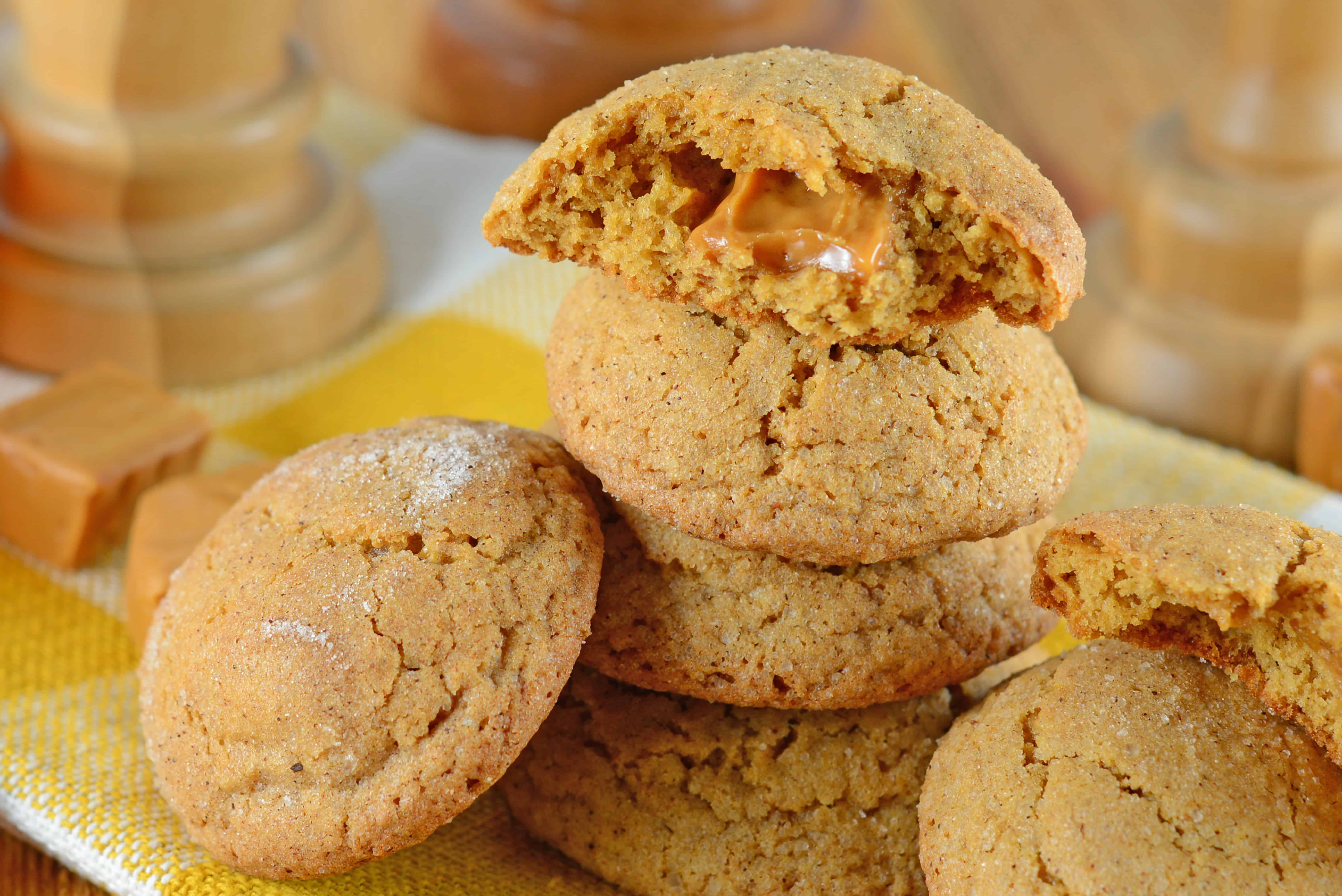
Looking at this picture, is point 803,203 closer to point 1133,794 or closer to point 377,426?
point 1133,794

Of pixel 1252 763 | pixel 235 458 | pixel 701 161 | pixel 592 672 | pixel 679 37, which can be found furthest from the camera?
pixel 679 37

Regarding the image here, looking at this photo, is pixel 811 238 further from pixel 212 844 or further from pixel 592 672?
pixel 212 844

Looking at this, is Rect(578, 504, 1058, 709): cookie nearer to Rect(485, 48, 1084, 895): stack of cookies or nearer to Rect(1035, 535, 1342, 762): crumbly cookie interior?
Rect(485, 48, 1084, 895): stack of cookies

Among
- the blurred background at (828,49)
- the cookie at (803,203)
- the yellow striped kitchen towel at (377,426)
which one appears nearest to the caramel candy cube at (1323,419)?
the yellow striped kitchen towel at (377,426)

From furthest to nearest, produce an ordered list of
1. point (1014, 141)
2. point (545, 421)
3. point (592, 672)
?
1. point (1014, 141)
2. point (545, 421)
3. point (592, 672)

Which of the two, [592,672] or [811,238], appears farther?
[592,672]

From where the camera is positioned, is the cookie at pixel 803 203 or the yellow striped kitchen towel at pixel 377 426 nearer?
the cookie at pixel 803 203

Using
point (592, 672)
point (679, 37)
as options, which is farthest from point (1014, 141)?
point (592, 672)

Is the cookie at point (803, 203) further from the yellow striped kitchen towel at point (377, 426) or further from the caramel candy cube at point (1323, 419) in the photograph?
the caramel candy cube at point (1323, 419)

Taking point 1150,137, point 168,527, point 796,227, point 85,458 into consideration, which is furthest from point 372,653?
point 1150,137
